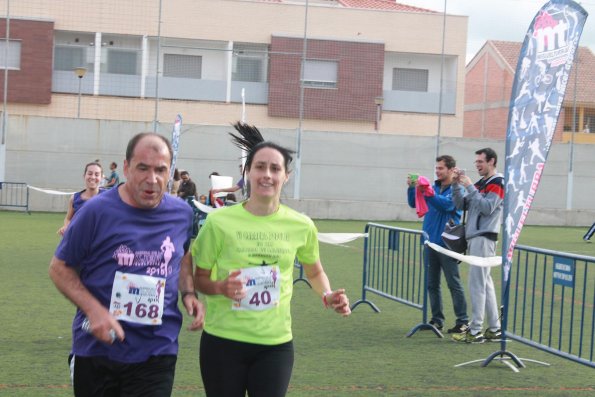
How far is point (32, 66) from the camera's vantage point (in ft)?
120

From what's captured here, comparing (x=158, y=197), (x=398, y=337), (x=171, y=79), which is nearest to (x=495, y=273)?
(x=398, y=337)

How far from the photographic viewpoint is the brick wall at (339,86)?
120 ft

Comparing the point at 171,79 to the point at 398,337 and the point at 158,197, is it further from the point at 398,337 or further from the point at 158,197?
the point at 158,197

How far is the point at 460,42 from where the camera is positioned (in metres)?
38.5

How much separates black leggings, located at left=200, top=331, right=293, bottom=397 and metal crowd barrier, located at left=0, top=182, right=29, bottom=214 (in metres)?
26.1

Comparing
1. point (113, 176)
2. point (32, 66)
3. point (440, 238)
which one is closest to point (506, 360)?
point (440, 238)

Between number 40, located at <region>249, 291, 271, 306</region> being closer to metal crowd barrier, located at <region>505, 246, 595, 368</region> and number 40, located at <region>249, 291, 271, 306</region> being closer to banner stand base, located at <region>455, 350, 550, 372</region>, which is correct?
metal crowd barrier, located at <region>505, 246, 595, 368</region>

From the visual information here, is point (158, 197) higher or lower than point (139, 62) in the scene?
lower

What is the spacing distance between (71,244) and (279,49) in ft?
110

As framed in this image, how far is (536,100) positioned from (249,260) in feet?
13.5

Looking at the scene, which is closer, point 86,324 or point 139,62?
point 86,324

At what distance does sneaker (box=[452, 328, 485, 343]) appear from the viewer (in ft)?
32.0

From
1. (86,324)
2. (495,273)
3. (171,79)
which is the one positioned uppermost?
(171,79)

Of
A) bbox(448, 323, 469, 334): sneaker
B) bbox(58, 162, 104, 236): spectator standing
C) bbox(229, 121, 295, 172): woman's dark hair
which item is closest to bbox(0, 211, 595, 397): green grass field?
bbox(448, 323, 469, 334): sneaker
